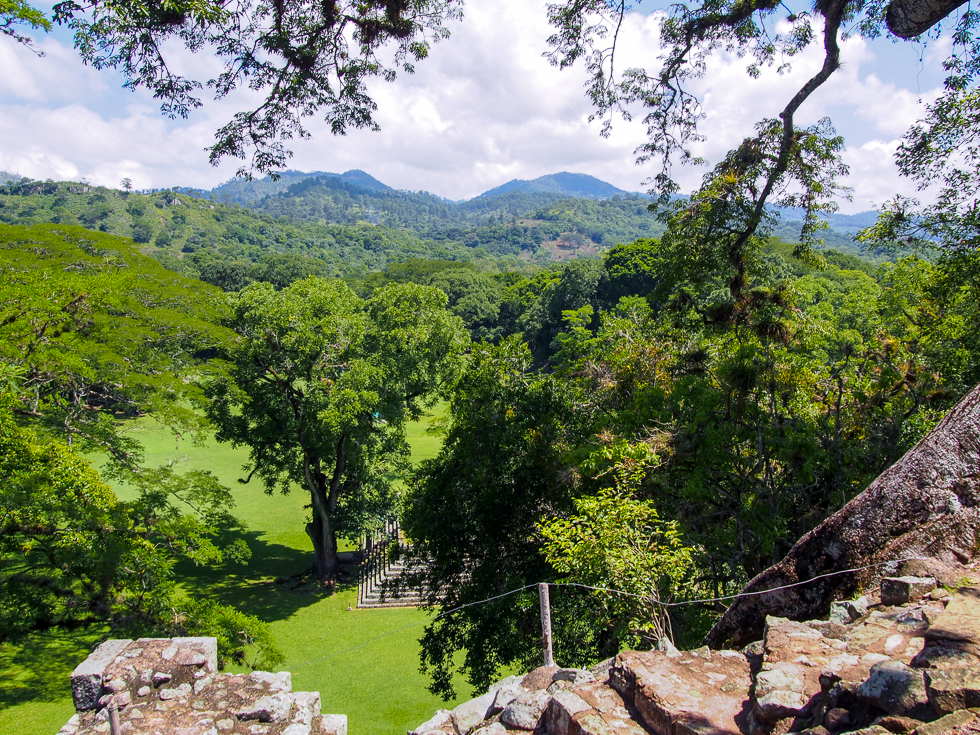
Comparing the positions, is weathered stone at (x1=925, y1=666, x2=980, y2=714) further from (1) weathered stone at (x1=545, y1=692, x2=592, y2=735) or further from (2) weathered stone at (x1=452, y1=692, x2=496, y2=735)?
(2) weathered stone at (x1=452, y1=692, x2=496, y2=735)

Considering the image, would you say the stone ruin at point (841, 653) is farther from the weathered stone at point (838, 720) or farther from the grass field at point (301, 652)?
the grass field at point (301, 652)

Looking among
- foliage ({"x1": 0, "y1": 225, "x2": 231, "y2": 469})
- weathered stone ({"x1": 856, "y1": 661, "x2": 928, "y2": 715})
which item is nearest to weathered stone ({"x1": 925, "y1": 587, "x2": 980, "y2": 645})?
weathered stone ({"x1": 856, "y1": 661, "x2": 928, "y2": 715})

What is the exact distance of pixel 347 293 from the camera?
16.9 m

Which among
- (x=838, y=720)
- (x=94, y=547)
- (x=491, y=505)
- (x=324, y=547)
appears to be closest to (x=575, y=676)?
(x=838, y=720)

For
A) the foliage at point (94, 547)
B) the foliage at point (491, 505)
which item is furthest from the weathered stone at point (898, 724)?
the foliage at point (94, 547)

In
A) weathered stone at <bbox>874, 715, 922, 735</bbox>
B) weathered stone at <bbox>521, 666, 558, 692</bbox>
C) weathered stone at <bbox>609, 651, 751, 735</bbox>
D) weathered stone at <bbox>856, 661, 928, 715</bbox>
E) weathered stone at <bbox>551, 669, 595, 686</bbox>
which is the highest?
weathered stone at <bbox>856, 661, 928, 715</bbox>

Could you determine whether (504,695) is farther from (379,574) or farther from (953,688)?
(379,574)

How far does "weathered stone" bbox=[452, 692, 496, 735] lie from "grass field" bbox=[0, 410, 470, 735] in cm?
459

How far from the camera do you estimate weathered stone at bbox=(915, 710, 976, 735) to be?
244 centimetres

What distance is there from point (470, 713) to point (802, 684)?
2.63 meters

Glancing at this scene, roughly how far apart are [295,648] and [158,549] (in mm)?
4875

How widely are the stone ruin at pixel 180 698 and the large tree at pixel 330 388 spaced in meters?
7.78

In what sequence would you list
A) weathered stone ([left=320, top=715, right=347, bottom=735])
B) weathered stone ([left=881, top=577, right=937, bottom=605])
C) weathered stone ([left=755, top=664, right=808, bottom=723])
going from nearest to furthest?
weathered stone ([left=755, top=664, right=808, bottom=723]) < weathered stone ([left=881, top=577, right=937, bottom=605]) < weathered stone ([left=320, top=715, right=347, bottom=735])

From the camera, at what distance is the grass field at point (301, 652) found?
9930 millimetres
